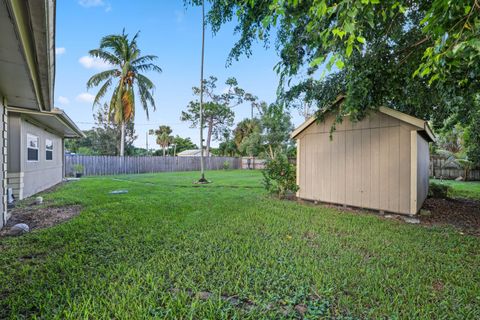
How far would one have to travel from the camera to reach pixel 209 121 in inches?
1110

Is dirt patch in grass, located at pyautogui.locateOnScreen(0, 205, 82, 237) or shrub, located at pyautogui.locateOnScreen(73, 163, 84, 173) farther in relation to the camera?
shrub, located at pyautogui.locateOnScreen(73, 163, 84, 173)

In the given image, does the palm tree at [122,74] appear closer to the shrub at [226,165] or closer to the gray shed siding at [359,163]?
the shrub at [226,165]

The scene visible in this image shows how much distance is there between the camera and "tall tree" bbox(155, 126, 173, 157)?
39.4 m

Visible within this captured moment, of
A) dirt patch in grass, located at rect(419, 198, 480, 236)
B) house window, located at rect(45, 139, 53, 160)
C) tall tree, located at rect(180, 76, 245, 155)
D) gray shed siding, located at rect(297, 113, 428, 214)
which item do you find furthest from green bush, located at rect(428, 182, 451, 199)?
tall tree, located at rect(180, 76, 245, 155)

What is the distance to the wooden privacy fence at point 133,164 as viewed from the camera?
52.4 ft

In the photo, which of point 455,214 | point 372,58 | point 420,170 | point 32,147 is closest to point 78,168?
point 32,147

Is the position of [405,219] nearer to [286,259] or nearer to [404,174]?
[404,174]

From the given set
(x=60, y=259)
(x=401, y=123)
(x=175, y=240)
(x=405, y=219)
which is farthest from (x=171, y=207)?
(x=401, y=123)

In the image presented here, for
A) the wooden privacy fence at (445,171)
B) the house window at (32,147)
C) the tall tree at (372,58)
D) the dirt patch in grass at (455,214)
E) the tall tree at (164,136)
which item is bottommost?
the dirt patch in grass at (455,214)

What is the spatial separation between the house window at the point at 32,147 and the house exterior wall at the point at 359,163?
8.32m

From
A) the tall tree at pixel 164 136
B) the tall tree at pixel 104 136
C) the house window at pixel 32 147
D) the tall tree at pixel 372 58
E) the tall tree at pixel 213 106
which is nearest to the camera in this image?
the tall tree at pixel 372 58

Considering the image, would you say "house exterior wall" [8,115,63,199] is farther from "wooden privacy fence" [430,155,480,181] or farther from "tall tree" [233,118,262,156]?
"wooden privacy fence" [430,155,480,181]

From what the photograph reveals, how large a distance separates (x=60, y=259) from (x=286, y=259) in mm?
2691

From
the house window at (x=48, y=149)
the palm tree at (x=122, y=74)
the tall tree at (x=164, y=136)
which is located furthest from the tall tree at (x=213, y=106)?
the house window at (x=48, y=149)
